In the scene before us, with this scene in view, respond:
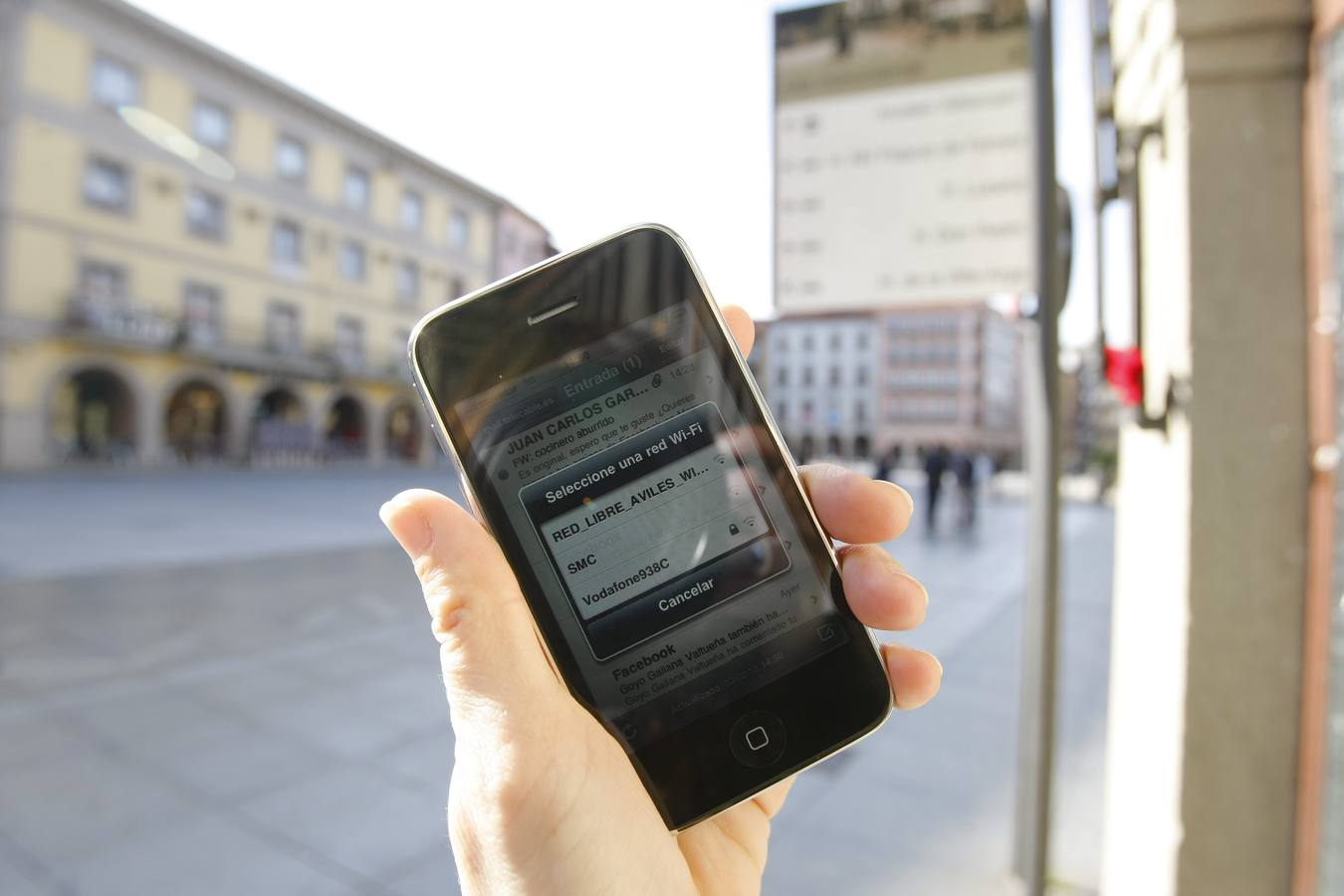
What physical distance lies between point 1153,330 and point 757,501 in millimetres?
1503

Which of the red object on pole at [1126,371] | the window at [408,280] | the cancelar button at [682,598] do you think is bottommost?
the cancelar button at [682,598]

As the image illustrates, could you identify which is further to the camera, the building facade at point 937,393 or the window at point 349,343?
the building facade at point 937,393

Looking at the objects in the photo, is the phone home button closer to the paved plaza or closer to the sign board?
the sign board

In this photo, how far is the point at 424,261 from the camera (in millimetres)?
2939

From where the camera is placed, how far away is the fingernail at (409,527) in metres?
0.82

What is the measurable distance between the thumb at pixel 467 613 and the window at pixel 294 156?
2636mm

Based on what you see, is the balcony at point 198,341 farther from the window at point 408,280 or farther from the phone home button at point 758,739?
the phone home button at point 758,739

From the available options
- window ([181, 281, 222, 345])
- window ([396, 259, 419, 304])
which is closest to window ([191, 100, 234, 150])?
window ([396, 259, 419, 304])

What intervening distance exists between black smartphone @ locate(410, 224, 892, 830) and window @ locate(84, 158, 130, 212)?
61.9 ft

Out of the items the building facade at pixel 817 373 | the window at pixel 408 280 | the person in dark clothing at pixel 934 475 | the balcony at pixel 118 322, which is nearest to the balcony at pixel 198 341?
the balcony at pixel 118 322

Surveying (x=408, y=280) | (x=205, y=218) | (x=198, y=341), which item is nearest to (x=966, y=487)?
(x=408, y=280)

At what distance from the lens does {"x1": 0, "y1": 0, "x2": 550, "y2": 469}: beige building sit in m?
3.86

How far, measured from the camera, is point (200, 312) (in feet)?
55.6

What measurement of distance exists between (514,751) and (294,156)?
3.39 m
